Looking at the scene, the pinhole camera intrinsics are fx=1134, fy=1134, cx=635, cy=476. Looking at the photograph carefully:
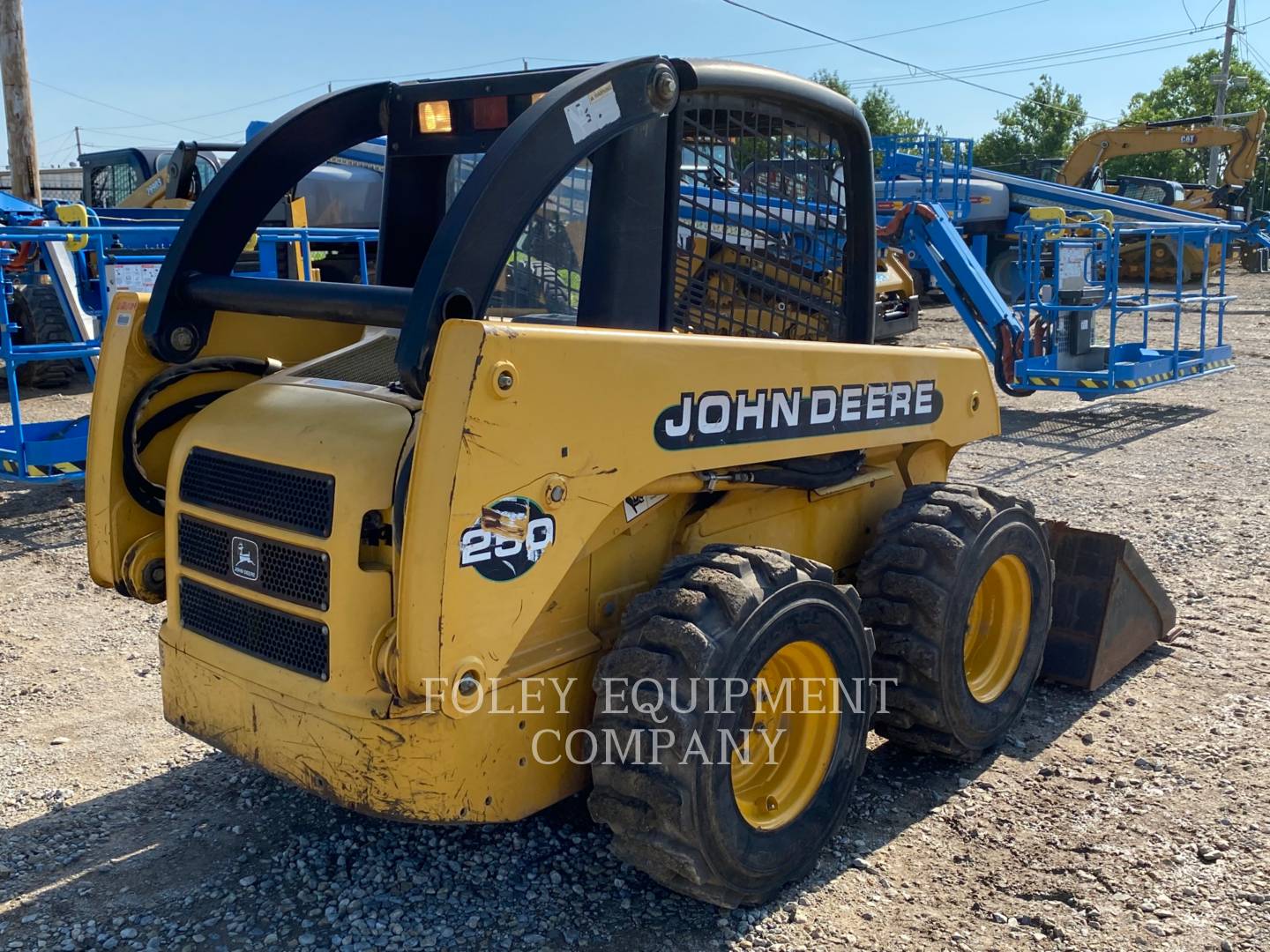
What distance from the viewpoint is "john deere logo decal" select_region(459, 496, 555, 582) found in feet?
8.02

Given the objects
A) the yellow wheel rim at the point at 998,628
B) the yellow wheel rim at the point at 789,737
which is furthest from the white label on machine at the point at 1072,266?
the yellow wheel rim at the point at 789,737

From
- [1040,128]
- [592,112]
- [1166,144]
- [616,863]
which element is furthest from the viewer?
[1040,128]

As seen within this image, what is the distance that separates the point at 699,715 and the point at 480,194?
4.37 ft

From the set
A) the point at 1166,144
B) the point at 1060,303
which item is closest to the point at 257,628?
the point at 1060,303

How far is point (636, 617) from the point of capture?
114 inches

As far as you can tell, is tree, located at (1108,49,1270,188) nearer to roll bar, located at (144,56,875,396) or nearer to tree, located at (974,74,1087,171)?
tree, located at (974,74,1087,171)

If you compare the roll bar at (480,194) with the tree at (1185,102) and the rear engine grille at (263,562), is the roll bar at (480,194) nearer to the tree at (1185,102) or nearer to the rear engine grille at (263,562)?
the rear engine grille at (263,562)

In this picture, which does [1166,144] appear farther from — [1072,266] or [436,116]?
[436,116]

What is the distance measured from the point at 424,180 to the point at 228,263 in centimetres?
66

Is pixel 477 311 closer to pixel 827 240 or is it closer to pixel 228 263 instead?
pixel 228 263

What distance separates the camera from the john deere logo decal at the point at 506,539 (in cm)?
245

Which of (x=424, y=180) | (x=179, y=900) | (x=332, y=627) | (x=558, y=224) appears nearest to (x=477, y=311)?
(x=558, y=224)

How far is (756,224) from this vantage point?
11.0 ft

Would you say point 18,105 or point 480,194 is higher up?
point 18,105
